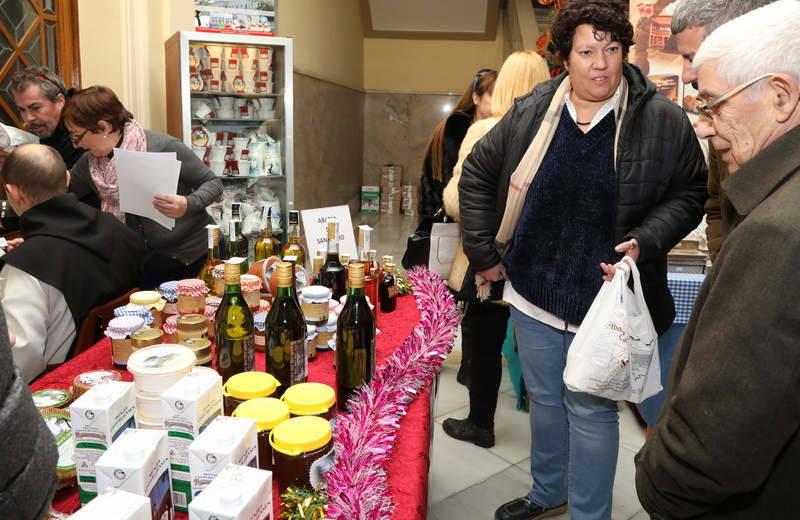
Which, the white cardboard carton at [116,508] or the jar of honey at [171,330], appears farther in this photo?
the jar of honey at [171,330]

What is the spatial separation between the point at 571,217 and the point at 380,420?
978 millimetres

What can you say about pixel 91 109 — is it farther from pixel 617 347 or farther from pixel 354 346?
pixel 617 347

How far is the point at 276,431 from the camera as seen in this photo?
103cm

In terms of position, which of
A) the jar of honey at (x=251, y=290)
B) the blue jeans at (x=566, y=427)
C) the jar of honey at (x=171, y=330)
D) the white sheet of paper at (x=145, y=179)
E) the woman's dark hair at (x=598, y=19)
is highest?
the woman's dark hair at (x=598, y=19)

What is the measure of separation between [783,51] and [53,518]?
1.39 metres

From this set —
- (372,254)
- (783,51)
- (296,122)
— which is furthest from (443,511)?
(296,122)

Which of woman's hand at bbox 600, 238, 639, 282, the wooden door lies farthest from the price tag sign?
the wooden door

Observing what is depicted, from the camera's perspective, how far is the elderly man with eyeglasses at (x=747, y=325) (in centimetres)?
83

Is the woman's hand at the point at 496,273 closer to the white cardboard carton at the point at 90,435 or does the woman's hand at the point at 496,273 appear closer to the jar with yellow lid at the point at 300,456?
the jar with yellow lid at the point at 300,456

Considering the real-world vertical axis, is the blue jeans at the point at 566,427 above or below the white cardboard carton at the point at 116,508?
below

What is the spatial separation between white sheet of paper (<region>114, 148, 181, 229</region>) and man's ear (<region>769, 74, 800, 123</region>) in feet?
7.21

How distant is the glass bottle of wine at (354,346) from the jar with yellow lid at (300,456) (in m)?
0.35

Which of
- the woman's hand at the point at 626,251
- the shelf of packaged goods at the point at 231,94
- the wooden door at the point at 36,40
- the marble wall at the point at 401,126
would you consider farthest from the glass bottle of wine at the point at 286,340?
the marble wall at the point at 401,126

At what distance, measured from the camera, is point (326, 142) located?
294 inches
